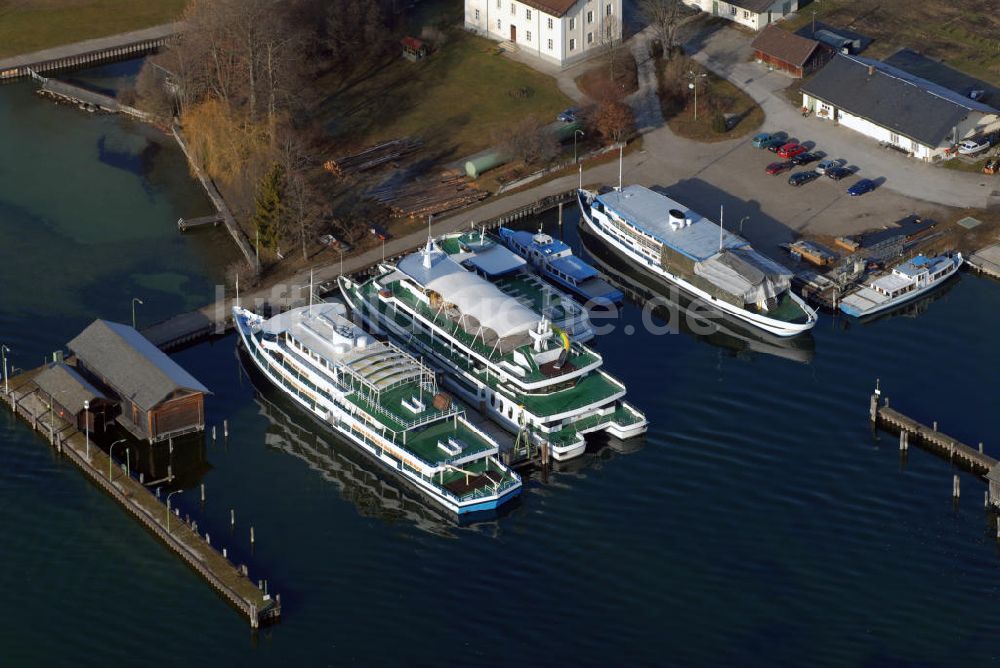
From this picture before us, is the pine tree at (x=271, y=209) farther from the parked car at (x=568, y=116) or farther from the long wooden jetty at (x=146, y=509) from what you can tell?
the parked car at (x=568, y=116)

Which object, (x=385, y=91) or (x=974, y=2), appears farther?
(x=974, y=2)

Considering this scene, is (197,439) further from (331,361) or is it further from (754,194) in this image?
(754,194)

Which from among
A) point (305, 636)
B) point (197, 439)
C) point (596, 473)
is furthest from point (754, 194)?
point (305, 636)

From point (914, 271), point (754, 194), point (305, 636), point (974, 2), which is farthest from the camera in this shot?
point (974, 2)

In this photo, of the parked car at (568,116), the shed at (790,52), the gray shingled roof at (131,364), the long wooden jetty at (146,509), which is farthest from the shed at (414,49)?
the long wooden jetty at (146,509)

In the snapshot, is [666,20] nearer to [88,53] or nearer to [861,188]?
[861,188]

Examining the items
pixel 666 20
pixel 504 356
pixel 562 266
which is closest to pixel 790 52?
pixel 666 20
